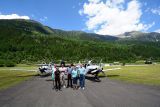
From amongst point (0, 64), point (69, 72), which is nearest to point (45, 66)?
point (69, 72)

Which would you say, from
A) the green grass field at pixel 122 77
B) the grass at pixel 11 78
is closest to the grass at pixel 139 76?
the green grass field at pixel 122 77

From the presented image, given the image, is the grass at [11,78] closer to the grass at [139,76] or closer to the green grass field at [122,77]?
the green grass field at [122,77]

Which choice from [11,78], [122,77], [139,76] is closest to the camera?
[122,77]

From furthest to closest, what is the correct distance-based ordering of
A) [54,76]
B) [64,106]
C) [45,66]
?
[45,66] < [54,76] < [64,106]

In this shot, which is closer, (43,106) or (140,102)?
(43,106)

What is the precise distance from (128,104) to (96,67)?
2655cm

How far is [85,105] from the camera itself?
16.5m

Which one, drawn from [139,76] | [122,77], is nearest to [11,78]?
[122,77]

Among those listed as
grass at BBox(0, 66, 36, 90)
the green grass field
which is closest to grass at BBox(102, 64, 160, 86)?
the green grass field

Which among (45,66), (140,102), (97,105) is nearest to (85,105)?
(97,105)

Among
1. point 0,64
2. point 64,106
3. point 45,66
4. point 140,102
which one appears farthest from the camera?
point 0,64

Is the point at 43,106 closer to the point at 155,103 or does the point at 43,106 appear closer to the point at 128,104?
the point at 128,104

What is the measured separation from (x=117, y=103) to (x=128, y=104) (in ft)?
2.54

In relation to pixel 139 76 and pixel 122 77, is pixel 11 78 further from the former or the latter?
pixel 139 76
